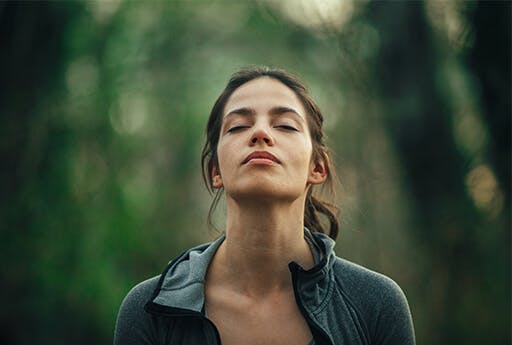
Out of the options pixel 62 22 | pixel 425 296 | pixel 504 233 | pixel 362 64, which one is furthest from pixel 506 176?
pixel 62 22

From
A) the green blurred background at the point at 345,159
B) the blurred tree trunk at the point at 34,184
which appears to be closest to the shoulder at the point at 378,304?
the green blurred background at the point at 345,159

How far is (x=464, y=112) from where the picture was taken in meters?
7.36

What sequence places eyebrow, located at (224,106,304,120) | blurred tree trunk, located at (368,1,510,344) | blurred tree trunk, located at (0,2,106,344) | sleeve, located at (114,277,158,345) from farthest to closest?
blurred tree trunk, located at (0,2,106,344)
blurred tree trunk, located at (368,1,510,344)
eyebrow, located at (224,106,304,120)
sleeve, located at (114,277,158,345)

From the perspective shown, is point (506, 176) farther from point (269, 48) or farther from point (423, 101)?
point (269, 48)

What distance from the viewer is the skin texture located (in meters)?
2.27

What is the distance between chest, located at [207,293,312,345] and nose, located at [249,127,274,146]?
63 centimetres

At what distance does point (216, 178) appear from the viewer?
2695 mm

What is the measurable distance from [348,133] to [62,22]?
4.69 meters

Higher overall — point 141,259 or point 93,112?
point 93,112

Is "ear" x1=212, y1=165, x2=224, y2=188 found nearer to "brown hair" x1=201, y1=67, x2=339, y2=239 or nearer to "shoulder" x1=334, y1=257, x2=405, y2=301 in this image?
"brown hair" x1=201, y1=67, x2=339, y2=239

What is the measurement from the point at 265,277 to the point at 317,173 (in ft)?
1.90

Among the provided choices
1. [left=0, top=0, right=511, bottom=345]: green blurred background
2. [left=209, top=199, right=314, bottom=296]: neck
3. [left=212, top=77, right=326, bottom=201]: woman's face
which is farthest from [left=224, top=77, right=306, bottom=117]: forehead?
[left=0, top=0, right=511, bottom=345]: green blurred background

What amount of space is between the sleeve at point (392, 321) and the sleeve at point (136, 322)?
2.93 ft

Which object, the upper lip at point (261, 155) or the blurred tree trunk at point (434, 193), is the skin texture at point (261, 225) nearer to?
the upper lip at point (261, 155)
